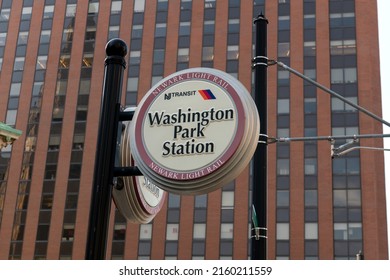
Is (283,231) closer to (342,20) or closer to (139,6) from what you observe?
(342,20)

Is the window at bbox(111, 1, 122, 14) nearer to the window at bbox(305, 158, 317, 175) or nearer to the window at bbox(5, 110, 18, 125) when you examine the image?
the window at bbox(5, 110, 18, 125)

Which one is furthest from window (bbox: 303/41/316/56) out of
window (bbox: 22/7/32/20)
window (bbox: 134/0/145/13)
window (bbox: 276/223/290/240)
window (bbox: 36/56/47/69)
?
window (bbox: 22/7/32/20)

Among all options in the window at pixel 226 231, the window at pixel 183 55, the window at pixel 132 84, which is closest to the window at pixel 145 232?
the window at pixel 226 231

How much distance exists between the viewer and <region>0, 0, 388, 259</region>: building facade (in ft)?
174

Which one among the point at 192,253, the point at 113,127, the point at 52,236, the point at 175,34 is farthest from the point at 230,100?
the point at 175,34

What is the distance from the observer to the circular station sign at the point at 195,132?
513 centimetres

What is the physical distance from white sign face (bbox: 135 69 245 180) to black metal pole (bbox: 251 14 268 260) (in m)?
2.50

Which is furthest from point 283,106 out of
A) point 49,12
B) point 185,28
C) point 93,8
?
point 49,12

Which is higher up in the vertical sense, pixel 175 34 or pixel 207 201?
pixel 175 34

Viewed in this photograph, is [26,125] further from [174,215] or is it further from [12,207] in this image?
[174,215]

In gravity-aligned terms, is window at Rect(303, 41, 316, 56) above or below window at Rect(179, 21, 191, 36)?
below

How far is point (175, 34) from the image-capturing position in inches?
2440

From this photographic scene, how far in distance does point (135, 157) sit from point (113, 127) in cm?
40

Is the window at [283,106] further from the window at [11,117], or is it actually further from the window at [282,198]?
the window at [11,117]
